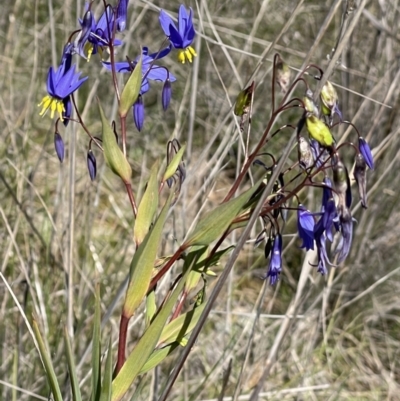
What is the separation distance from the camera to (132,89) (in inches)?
35.3

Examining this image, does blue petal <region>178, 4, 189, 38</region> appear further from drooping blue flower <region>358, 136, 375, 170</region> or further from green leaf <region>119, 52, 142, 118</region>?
drooping blue flower <region>358, 136, 375, 170</region>

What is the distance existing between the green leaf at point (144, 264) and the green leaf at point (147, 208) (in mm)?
48

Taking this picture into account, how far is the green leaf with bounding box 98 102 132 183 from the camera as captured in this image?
872 mm

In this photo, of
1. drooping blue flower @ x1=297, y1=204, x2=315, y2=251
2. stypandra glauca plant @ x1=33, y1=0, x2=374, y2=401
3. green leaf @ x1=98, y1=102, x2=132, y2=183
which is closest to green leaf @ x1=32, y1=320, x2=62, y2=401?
stypandra glauca plant @ x1=33, y1=0, x2=374, y2=401

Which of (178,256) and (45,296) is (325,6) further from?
(178,256)

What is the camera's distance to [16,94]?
3.00 m

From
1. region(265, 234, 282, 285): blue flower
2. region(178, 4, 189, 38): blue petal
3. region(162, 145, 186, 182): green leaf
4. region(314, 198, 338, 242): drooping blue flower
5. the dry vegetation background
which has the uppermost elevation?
region(178, 4, 189, 38): blue petal

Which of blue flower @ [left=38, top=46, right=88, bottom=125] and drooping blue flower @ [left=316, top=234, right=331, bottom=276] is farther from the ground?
blue flower @ [left=38, top=46, right=88, bottom=125]

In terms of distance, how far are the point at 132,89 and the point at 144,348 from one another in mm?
335

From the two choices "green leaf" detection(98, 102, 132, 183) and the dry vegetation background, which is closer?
"green leaf" detection(98, 102, 132, 183)

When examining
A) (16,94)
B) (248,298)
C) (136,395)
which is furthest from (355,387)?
(16,94)

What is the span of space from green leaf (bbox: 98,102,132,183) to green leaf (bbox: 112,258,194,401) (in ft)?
0.51

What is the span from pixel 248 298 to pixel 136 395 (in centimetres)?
156

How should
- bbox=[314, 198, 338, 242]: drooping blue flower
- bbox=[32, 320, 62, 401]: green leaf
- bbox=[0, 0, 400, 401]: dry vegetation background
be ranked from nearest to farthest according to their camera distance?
bbox=[314, 198, 338, 242]: drooping blue flower < bbox=[32, 320, 62, 401]: green leaf < bbox=[0, 0, 400, 401]: dry vegetation background
